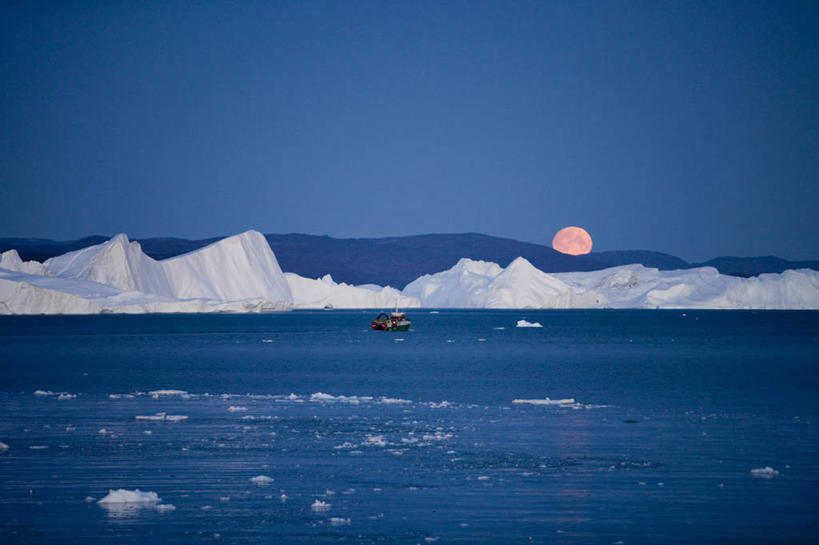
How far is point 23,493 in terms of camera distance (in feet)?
49.5

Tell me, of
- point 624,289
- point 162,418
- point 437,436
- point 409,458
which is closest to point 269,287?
point 624,289

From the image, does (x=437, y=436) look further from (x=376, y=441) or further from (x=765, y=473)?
(x=765, y=473)

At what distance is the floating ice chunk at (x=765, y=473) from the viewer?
55.3 ft

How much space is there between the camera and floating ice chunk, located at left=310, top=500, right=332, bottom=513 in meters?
14.2

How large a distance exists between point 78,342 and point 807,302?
419 feet

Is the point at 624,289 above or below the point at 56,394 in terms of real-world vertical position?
above

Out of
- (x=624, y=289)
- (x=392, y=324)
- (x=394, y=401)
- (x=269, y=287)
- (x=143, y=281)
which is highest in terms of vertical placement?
(x=624, y=289)

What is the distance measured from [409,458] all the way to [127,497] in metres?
5.78

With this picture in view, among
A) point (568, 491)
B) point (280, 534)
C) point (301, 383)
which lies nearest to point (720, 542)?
point (568, 491)

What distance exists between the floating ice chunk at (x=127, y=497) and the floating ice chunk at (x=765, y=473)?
987 cm

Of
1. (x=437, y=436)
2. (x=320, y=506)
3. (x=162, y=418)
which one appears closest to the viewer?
(x=320, y=506)

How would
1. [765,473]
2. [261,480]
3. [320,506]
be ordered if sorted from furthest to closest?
[765,473]
[261,480]
[320,506]

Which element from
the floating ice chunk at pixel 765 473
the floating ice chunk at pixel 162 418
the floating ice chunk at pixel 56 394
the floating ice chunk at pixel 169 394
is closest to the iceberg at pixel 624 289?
the floating ice chunk at pixel 169 394

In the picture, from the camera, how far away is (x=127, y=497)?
14586 mm
